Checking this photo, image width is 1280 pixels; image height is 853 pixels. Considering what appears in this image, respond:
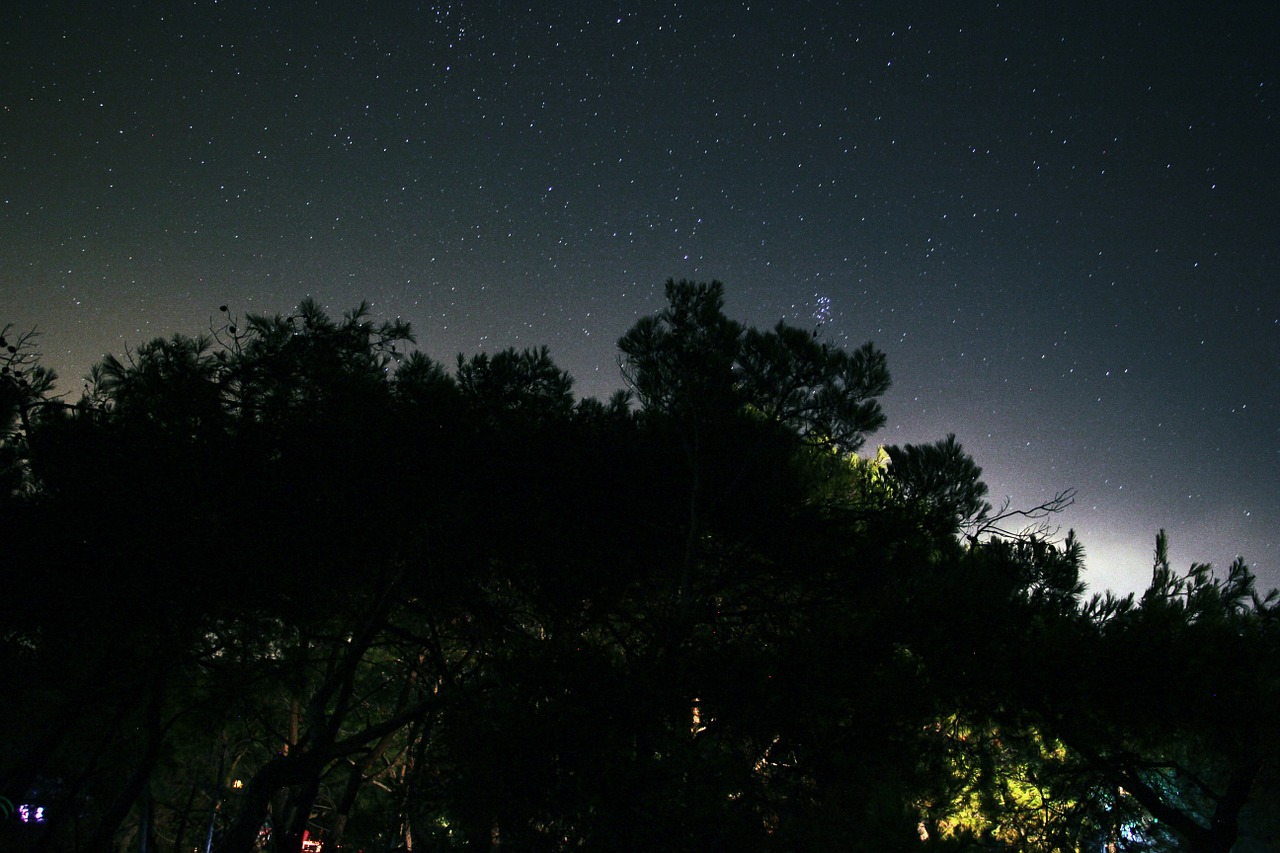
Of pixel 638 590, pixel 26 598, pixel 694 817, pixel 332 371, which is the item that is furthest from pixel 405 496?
pixel 694 817

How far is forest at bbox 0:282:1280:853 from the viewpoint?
464cm

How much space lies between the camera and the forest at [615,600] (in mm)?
4637

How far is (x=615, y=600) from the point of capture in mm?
6711

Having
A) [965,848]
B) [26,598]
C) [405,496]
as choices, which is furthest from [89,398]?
[965,848]

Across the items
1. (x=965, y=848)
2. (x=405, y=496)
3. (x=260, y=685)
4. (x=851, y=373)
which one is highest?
(x=851, y=373)

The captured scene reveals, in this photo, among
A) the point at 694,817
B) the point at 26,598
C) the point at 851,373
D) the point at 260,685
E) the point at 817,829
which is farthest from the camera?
the point at 260,685

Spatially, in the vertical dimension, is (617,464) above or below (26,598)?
above

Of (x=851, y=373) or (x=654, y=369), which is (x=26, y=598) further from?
(x=851, y=373)

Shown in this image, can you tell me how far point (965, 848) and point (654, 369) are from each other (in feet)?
19.3

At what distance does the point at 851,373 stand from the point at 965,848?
16.5 feet

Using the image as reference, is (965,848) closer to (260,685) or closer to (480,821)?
(480,821)

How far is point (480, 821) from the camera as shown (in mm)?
4566

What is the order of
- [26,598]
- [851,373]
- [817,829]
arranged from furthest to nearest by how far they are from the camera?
[851,373], [26,598], [817,829]

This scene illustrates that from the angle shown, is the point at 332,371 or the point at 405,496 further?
the point at 405,496
